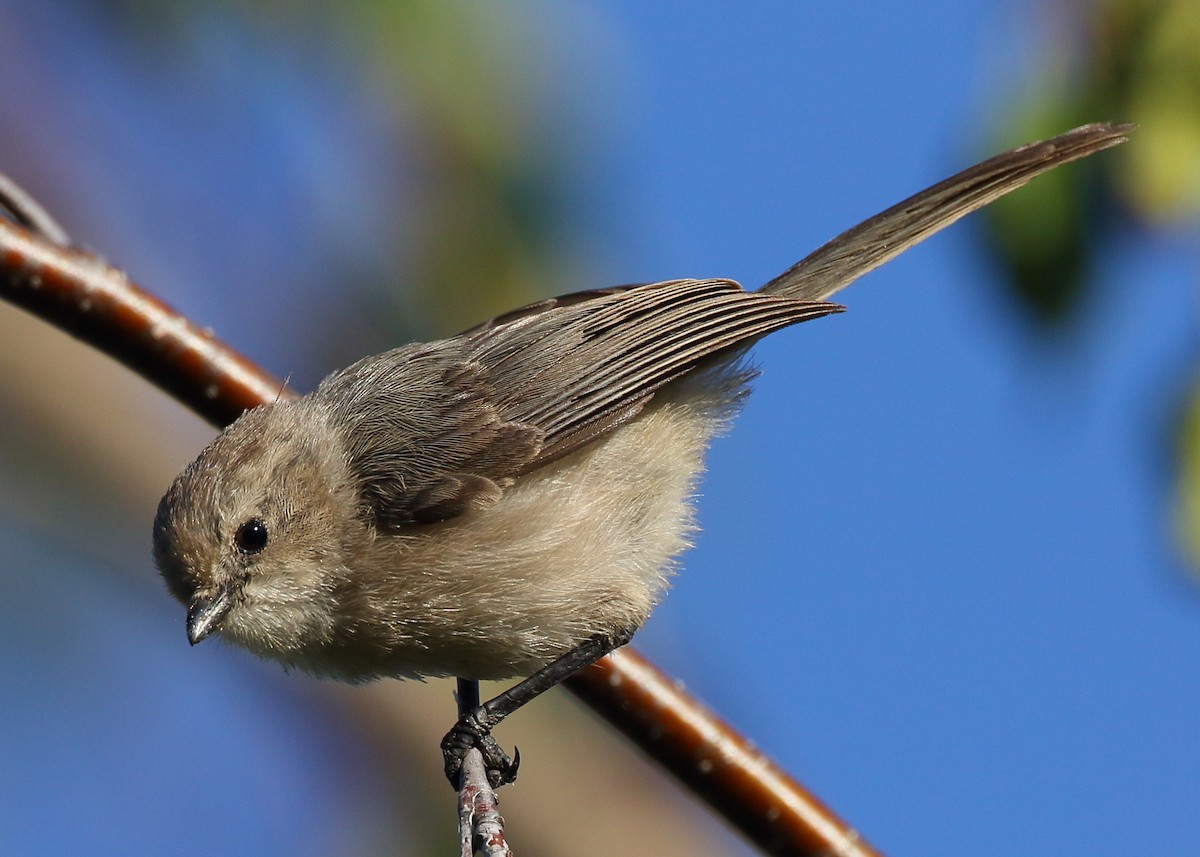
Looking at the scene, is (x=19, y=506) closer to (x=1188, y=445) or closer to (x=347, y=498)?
(x=347, y=498)

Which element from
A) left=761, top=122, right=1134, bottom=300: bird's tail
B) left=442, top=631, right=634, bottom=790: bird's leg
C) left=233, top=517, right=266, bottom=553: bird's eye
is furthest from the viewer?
left=761, top=122, right=1134, bottom=300: bird's tail

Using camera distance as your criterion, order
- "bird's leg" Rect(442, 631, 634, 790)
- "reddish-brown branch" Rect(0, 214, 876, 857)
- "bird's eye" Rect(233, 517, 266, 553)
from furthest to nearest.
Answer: "reddish-brown branch" Rect(0, 214, 876, 857) → "bird's leg" Rect(442, 631, 634, 790) → "bird's eye" Rect(233, 517, 266, 553)

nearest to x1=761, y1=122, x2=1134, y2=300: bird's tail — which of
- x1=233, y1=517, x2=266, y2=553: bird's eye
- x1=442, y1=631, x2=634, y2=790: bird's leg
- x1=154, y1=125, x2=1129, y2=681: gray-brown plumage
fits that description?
x1=154, y1=125, x2=1129, y2=681: gray-brown plumage

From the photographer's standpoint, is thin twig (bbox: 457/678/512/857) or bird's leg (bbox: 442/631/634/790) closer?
thin twig (bbox: 457/678/512/857)

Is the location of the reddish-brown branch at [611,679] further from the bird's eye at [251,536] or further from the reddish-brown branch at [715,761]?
the bird's eye at [251,536]

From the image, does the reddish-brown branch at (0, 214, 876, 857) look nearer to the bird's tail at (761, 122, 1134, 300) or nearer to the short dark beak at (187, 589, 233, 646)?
the short dark beak at (187, 589, 233, 646)

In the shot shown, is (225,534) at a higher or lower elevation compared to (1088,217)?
lower

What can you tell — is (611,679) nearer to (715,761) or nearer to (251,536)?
(715,761)

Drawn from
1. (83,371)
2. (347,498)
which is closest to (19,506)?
(83,371)
